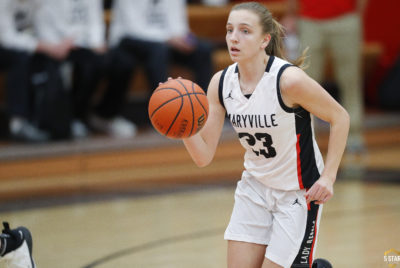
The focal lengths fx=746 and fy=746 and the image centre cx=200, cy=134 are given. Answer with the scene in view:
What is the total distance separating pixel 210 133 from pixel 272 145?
0.36 metres

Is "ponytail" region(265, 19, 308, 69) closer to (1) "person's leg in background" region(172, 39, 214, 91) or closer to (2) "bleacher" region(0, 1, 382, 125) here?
(1) "person's leg in background" region(172, 39, 214, 91)

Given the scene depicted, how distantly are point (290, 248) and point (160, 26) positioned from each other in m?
5.13

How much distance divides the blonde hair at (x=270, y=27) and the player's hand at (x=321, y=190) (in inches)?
24.4

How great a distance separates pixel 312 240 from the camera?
3.59 m

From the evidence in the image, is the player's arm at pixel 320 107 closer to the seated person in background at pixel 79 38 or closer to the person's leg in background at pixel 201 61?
the seated person in background at pixel 79 38

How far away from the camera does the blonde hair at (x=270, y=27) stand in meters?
3.51

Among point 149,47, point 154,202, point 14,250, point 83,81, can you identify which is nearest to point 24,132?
point 83,81

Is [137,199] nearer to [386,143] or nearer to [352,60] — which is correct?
[352,60]

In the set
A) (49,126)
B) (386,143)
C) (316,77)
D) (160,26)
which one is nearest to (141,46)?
(160,26)

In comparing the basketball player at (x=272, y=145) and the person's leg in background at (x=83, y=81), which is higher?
the basketball player at (x=272, y=145)

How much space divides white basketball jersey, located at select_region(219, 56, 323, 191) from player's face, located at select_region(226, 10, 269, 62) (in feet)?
0.56

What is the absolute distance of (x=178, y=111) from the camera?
3422 mm

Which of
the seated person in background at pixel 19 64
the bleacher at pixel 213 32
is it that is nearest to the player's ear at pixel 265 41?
the seated person in background at pixel 19 64

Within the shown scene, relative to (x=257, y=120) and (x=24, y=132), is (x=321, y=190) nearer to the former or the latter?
(x=257, y=120)
